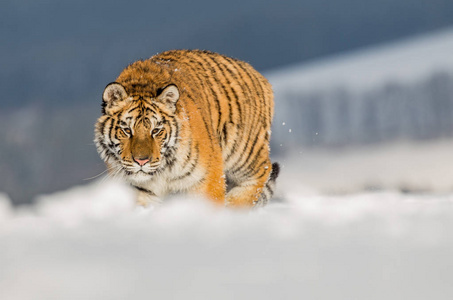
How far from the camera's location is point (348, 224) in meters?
5.18

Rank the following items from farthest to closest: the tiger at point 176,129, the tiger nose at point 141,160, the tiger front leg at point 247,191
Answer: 1. the tiger front leg at point 247,191
2. the tiger at point 176,129
3. the tiger nose at point 141,160

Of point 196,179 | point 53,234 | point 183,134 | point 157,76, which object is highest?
point 157,76

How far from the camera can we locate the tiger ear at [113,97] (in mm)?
5211

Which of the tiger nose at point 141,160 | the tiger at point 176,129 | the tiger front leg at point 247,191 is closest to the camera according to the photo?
the tiger nose at point 141,160

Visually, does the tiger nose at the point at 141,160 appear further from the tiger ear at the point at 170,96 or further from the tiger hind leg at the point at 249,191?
the tiger hind leg at the point at 249,191

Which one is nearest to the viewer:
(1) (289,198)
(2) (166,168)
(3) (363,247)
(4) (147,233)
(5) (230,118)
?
(3) (363,247)

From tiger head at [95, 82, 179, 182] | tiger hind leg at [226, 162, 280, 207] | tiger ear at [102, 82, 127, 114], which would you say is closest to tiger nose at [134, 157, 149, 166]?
tiger head at [95, 82, 179, 182]

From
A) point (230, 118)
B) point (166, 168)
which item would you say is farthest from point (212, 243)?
point (230, 118)

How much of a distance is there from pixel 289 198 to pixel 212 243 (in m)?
2.67

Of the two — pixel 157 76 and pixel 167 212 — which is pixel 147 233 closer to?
pixel 167 212

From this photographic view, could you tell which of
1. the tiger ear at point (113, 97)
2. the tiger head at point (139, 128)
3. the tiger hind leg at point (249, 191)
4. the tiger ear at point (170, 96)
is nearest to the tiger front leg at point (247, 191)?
the tiger hind leg at point (249, 191)

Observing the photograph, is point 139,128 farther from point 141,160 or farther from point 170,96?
point 170,96

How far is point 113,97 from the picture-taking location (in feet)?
17.3

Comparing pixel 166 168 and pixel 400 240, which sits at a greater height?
pixel 166 168
